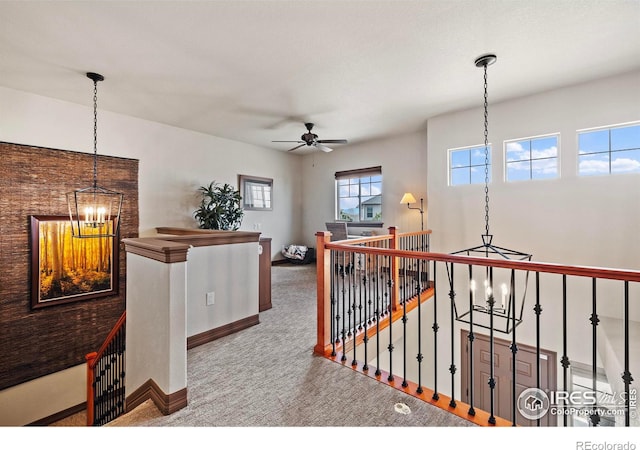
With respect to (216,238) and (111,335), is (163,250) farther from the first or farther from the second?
(111,335)

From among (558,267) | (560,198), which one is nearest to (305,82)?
(558,267)

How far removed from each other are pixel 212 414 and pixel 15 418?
348 cm

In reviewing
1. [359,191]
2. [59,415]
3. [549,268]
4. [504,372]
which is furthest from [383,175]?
[59,415]

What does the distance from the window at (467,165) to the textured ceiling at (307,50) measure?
0.71 meters

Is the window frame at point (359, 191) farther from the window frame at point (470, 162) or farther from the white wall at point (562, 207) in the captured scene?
the white wall at point (562, 207)

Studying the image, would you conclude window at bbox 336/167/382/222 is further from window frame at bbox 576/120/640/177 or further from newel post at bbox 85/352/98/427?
newel post at bbox 85/352/98/427

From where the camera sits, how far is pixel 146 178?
4.71 m

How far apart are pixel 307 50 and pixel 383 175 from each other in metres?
3.62

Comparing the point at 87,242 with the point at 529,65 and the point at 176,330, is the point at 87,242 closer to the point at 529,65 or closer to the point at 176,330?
the point at 176,330

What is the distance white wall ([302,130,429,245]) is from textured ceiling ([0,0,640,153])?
4.64ft

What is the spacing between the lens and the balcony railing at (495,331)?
1.75 metres

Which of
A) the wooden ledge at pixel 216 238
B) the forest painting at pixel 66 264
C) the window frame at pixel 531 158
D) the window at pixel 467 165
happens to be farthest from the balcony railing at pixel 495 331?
the forest painting at pixel 66 264

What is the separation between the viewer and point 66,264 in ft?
12.6

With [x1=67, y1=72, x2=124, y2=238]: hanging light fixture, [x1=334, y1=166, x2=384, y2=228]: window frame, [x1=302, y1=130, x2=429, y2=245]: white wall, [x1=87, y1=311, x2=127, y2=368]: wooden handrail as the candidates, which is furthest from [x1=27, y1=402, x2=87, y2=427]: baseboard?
[x1=334, y1=166, x2=384, y2=228]: window frame
